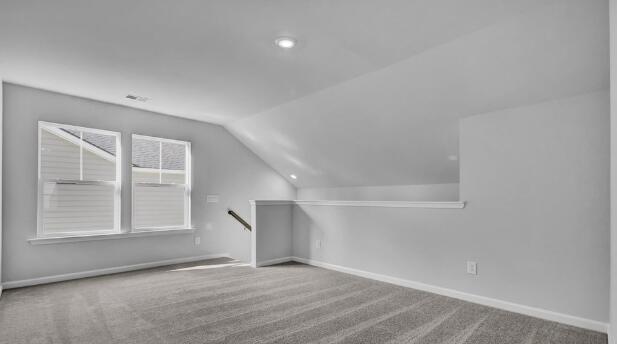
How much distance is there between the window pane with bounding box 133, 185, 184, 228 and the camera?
5.32m

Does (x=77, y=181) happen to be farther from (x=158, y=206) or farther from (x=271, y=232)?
(x=271, y=232)

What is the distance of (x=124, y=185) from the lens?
5.14 metres

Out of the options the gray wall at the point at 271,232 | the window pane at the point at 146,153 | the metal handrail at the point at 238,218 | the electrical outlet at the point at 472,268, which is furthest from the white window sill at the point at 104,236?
the electrical outlet at the point at 472,268

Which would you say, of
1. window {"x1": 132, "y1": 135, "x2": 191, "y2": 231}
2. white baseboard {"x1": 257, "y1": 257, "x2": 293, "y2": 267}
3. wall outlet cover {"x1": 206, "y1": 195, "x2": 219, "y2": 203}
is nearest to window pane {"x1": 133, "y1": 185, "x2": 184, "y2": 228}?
window {"x1": 132, "y1": 135, "x2": 191, "y2": 231}

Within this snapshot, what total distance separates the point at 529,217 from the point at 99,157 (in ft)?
17.5

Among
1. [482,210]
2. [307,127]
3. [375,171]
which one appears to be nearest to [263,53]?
[307,127]

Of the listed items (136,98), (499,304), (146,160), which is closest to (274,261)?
(146,160)

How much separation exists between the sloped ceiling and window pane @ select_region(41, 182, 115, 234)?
2.37 meters

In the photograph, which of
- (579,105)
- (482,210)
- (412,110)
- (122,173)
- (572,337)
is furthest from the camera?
(122,173)

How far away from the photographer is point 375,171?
18.4 ft

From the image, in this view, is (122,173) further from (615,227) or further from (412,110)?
(615,227)

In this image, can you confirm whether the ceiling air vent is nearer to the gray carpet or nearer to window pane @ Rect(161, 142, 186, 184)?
window pane @ Rect(161, 142, 186, 184)

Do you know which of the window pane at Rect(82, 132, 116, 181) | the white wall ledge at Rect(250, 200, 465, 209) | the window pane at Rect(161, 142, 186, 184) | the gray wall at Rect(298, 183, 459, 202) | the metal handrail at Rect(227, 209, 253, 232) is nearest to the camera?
the white wall ledge at Rect(250, 200, 465, 209)

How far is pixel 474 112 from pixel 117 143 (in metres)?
4.79
